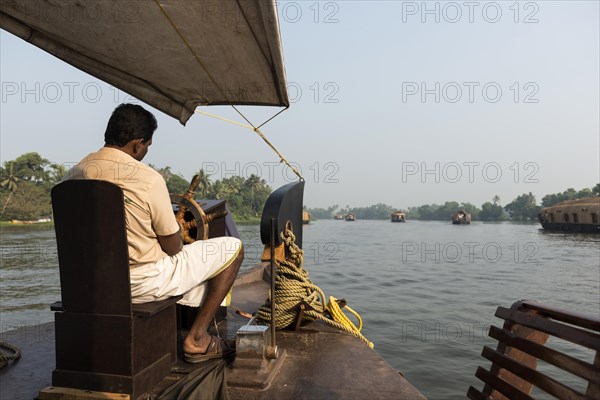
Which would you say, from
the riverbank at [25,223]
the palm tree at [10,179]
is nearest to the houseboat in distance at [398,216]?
the riverbank at [25,223]

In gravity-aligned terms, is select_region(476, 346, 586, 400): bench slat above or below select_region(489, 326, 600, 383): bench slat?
below

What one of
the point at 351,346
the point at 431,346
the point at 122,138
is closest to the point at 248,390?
the point at 351,346

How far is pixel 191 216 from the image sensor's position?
143 inches

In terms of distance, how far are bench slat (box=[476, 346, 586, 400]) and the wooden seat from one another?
7.02 feet

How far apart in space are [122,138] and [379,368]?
219 centimetres

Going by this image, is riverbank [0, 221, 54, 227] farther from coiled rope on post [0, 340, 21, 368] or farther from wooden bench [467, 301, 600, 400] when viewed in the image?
wooden bench [467, 301, 600, 400]

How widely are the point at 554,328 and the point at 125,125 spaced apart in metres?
2.73

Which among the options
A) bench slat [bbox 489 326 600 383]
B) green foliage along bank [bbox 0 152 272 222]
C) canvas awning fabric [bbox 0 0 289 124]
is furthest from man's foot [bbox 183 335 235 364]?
green foliage along bank [bbox 0 152 272 222]

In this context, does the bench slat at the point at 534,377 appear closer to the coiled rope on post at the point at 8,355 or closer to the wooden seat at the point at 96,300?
the wooden seat at the point at 96,300

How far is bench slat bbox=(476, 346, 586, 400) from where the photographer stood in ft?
6.59

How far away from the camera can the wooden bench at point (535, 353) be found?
2033 mm

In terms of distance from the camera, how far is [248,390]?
2377 mm

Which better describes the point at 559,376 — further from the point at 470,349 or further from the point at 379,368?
the point at 379,368

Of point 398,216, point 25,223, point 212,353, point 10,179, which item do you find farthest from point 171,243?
point 398,216
